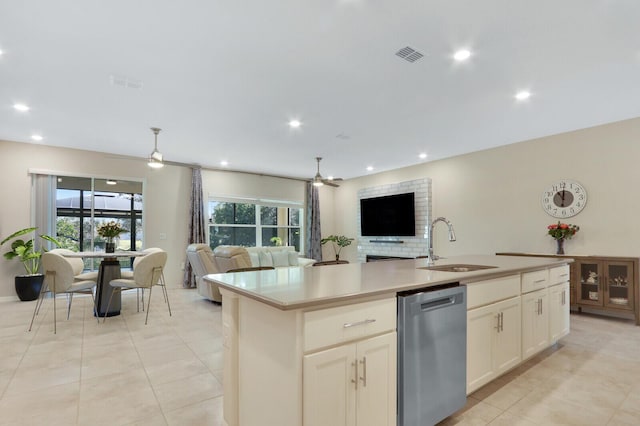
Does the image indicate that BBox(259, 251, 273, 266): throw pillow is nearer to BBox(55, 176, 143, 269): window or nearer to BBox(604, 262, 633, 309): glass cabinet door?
BBox(55, 176, 143, 269): window

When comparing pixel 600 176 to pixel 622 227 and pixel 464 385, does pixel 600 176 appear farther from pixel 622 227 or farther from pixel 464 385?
pixel 464 385

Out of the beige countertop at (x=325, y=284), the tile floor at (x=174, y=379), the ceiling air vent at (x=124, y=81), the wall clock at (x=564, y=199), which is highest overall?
the ceiling air vent at (x=124, y=81)

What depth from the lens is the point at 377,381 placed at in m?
1.59

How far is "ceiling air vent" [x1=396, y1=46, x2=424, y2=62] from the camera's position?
8.82 ft

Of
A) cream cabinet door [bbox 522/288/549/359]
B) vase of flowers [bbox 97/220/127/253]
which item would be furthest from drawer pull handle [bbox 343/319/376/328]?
vase of flowers [bbox 97/220/127/253]

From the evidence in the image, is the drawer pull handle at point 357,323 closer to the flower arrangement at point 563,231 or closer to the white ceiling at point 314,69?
the white ceiling at point 314,69

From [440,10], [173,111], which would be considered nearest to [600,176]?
[440,10]

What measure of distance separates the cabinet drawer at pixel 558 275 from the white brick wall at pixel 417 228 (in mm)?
2938

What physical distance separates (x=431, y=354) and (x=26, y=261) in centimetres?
648

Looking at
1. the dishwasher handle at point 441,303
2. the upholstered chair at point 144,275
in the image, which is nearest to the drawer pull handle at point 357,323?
the dishwasher handle at point 441,303

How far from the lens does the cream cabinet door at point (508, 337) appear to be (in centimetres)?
237

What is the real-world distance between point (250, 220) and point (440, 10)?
21.4ft

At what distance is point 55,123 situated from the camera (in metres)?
4.48

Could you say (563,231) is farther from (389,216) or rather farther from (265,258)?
(265,258)
